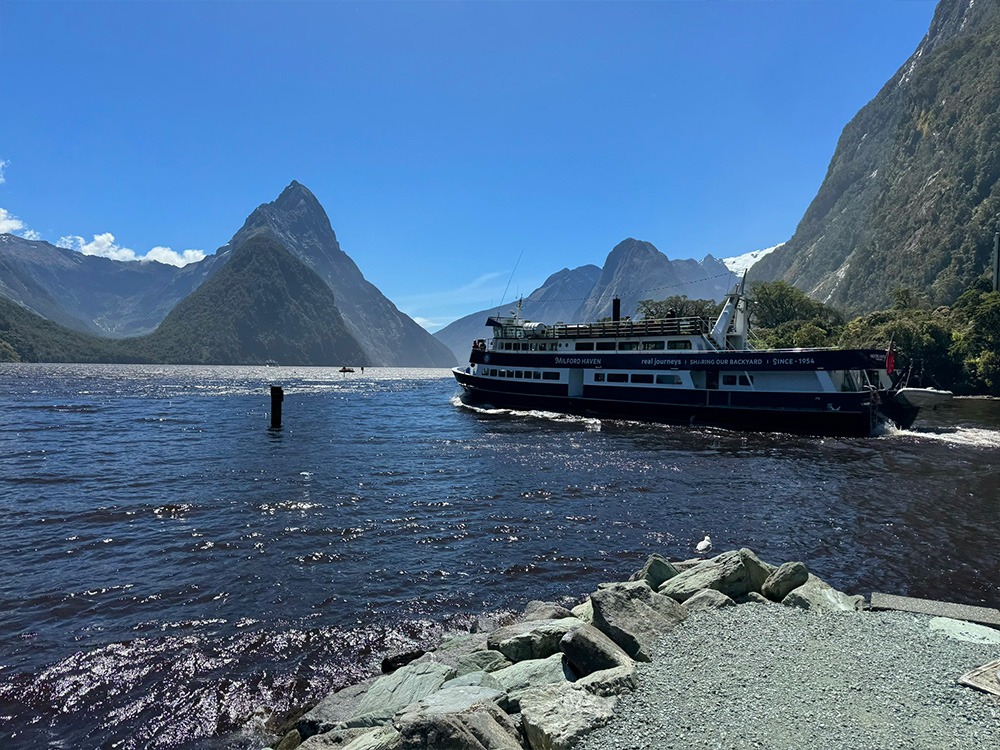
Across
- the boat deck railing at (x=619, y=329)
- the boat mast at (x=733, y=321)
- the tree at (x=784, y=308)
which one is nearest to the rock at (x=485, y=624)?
the boat deck railing at (x=619, y=329)

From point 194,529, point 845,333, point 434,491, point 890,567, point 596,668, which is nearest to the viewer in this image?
point 596,668

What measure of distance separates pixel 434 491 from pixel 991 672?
18833mm

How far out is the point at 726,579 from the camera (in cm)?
962

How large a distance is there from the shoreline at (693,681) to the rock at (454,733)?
1cm

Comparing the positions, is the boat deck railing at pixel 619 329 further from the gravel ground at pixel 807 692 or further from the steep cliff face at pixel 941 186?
the steep cliff face at pixel 941 186

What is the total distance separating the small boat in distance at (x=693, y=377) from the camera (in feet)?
127

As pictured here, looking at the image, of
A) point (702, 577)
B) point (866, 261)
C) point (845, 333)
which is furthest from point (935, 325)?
point (866, 261)

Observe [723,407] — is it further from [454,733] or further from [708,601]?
[454,733]

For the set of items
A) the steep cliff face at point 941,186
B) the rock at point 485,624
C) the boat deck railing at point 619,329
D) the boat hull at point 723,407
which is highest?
the steep cliff face at point 941,186

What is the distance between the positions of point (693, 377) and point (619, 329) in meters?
8.42

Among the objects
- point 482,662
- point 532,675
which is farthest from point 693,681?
point 482,662

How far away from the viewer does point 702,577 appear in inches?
392

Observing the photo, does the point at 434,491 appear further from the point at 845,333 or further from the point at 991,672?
the point at 845,333

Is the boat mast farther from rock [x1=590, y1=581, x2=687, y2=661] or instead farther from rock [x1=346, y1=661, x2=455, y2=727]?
rock [x1=346, y1=661, x2=455, y2=727]
